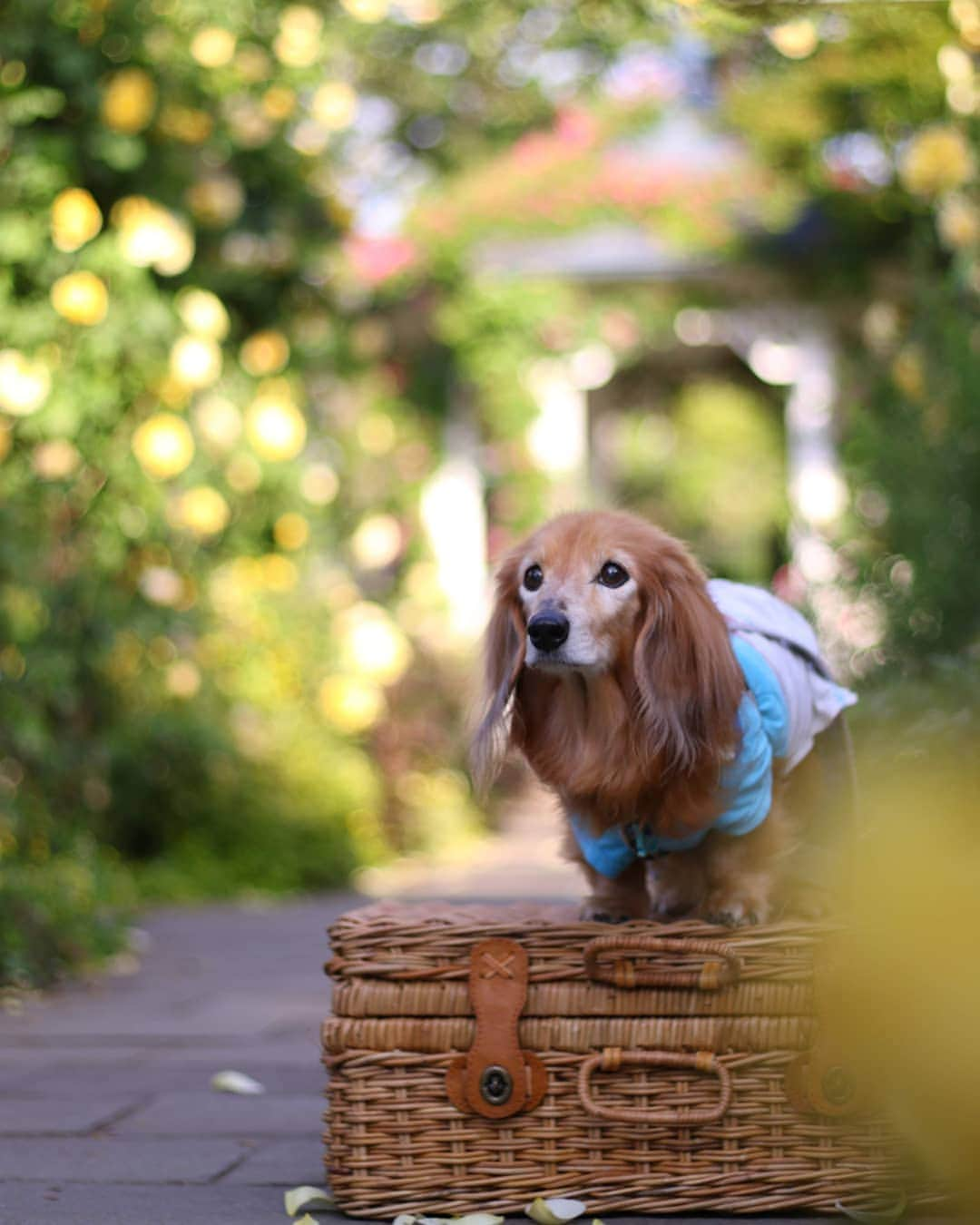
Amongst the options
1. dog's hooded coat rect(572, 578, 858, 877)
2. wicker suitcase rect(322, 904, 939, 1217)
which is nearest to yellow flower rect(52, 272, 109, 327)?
dog's hooded coat rect(572, 578, 858, 877)

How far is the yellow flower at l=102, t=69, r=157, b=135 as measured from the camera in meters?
5.82

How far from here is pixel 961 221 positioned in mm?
4996

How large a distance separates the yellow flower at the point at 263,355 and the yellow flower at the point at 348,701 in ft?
4.35

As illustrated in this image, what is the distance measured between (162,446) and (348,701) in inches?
63.4

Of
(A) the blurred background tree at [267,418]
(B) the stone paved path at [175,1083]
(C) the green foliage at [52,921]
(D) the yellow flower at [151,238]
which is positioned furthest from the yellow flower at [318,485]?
(C) the green foliage at [52,921]

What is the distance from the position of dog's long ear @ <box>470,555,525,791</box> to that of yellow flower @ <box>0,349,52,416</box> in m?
3.07

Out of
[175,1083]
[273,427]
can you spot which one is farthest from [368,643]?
[175,1083]

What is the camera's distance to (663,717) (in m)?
2.60

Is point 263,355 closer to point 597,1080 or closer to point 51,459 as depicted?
point 51,459

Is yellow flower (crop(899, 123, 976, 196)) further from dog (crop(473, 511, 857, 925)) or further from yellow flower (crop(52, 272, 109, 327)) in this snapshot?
dog (crop(473, 511, 857, 925))

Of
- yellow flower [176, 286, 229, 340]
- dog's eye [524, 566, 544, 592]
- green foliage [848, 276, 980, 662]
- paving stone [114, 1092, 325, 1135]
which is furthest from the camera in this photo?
yellow flower [176, 286, 229, 340]

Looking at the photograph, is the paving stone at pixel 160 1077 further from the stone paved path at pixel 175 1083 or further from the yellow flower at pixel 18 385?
the yellow flower at pixel 18 385

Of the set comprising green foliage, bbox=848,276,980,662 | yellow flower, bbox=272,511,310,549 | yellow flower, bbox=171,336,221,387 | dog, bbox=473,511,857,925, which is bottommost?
dog, bbox=473,511,857,925

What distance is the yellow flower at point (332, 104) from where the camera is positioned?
21.4ft
